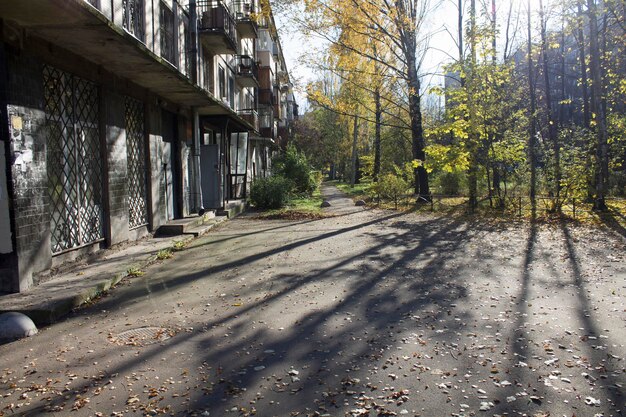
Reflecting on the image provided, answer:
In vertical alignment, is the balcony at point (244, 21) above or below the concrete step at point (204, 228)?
above

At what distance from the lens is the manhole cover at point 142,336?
16.6 ft

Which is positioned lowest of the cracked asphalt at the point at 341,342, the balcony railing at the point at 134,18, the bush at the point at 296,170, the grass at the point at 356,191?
the cracked asphalt at the point at 341,342

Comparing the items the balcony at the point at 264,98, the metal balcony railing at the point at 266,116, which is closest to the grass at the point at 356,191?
the metal balcony railing at the point at 266,116

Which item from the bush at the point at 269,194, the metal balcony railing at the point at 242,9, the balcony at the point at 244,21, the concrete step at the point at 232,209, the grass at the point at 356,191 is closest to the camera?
the concrete step at the point at 232,209

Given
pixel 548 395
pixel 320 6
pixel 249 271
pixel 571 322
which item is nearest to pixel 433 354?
pixel 548 395

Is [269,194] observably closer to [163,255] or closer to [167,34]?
[167,34]

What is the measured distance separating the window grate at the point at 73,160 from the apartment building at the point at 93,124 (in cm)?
2

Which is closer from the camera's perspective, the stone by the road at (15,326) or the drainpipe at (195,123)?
the stone by the road at (15,326)

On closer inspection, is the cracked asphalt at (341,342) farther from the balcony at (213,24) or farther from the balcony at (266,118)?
the balcony at (266,118)

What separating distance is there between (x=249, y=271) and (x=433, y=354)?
4494mm

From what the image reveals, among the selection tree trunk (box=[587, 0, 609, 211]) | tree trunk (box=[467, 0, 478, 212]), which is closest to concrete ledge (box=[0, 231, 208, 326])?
tree trunk (box=[467, 0, 478, 212])

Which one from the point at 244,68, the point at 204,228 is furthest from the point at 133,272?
the point at 244,68

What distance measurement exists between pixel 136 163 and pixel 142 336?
7.30 metres

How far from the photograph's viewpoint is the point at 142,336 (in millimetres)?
5250
